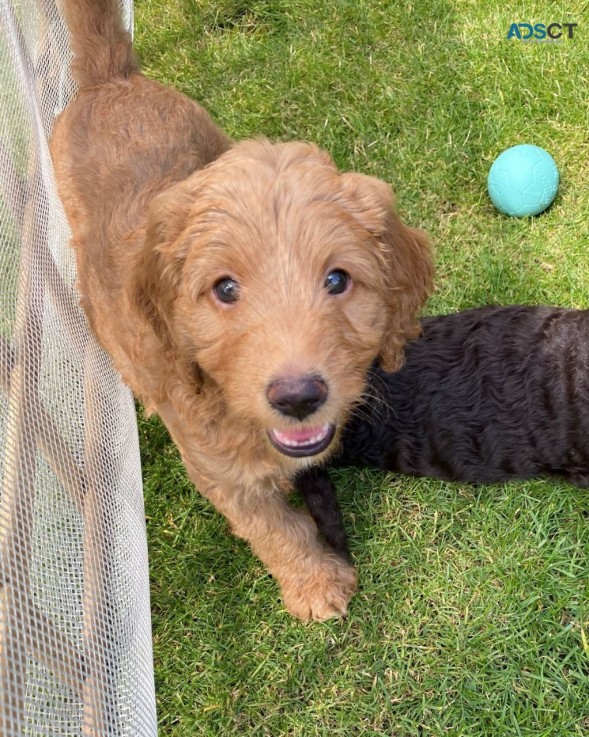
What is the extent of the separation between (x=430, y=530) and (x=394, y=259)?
1.68 metres

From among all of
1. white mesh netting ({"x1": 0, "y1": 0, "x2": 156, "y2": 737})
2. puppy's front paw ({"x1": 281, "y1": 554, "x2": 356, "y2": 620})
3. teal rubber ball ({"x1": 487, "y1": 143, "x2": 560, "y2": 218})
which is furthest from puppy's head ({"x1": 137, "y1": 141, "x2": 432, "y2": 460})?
teal rubber ball ({"x1": 487, "y1": 143, "x2": 560, "y2": 218})

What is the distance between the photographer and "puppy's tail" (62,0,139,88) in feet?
11.4

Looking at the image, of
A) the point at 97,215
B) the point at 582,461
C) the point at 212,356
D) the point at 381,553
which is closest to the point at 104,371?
the point at 97,215

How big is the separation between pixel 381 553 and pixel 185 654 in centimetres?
117

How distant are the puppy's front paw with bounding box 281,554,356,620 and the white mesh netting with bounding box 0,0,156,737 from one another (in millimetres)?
787

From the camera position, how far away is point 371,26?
525 centimetres

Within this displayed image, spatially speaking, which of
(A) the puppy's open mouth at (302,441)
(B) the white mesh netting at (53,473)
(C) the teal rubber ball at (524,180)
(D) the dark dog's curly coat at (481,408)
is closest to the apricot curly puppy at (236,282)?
(A) the puppy's open mouth at (302,441)

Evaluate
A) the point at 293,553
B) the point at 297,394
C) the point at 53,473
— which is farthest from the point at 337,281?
the point at 293,553

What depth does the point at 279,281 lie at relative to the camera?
2.15 m

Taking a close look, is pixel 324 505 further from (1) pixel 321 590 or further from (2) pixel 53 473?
(2) pixel 53 473

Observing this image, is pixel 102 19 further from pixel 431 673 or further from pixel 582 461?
pixel 431 673

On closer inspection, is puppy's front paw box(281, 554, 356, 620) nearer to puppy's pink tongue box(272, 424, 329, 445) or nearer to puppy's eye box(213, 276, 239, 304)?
puppy's pink tongue box(272, 424, 329, 445)

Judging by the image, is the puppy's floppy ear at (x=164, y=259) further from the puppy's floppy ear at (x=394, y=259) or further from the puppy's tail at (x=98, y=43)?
the puppy's tail at (x=98, y=43)

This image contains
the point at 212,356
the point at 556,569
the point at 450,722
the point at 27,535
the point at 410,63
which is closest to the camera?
the point at 27,535
